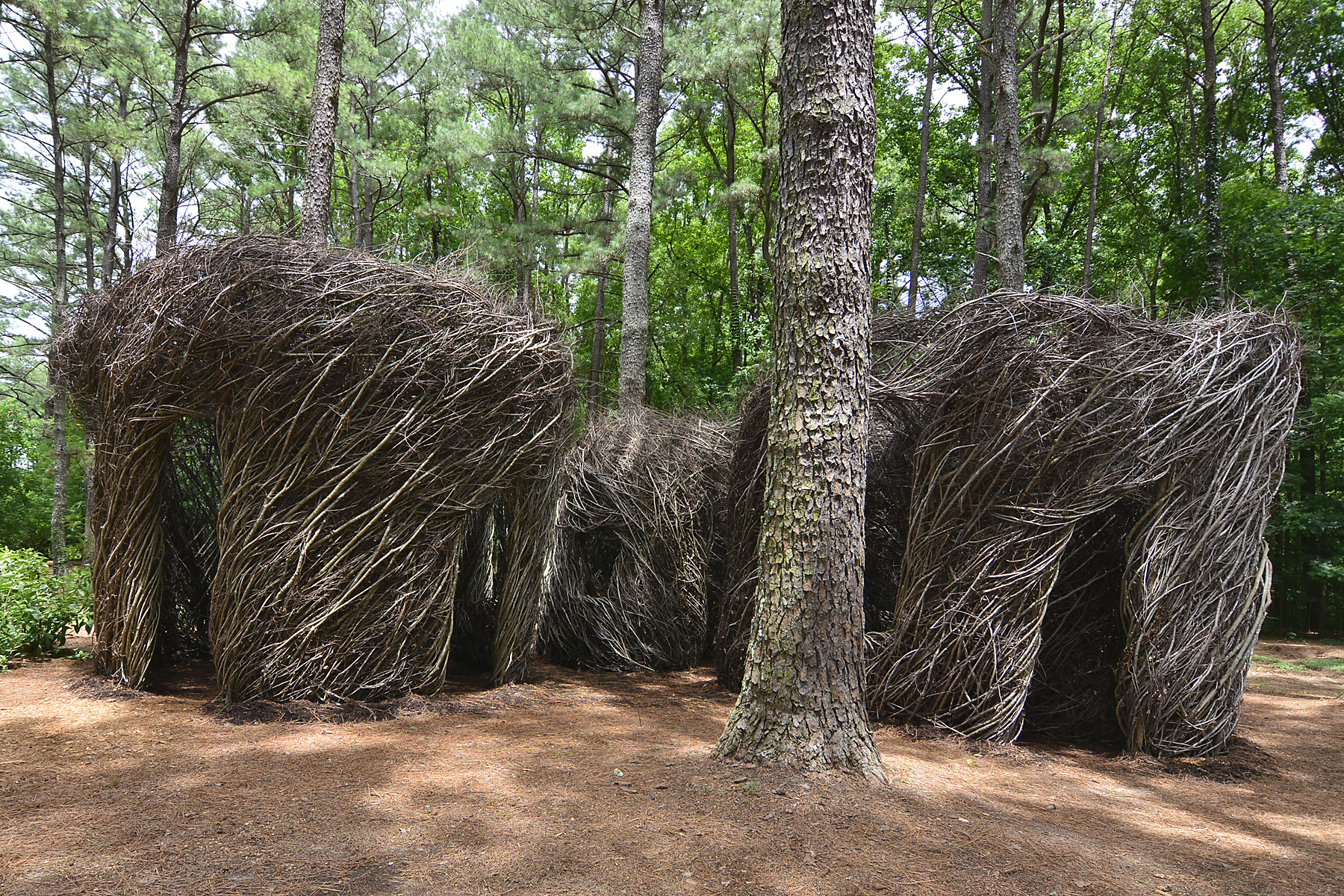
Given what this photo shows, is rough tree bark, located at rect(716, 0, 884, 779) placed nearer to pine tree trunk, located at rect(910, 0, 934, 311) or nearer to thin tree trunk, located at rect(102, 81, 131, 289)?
pine tree trunk, located at rect(910, 0, 934, 311)

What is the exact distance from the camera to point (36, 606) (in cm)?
589

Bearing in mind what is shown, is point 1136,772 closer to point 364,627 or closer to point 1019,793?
point 1019,793

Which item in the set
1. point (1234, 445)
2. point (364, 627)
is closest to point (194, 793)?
point (364, 627)

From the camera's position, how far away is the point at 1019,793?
12.0 feet

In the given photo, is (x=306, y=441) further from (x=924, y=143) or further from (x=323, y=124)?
(x=924, y=143)

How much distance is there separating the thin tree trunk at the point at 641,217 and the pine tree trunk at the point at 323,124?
12.9 ft

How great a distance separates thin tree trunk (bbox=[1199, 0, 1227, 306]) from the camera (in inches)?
482

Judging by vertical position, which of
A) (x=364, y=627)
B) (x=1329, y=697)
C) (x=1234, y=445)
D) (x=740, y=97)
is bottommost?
(x=1329, y=697)

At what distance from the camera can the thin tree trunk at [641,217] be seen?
32.8ft

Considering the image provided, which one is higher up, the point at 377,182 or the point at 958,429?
the point at 377,182

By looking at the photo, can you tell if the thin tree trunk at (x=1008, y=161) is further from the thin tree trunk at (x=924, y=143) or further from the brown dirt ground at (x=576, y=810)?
the brown dirt ground at (x=576, y=810)

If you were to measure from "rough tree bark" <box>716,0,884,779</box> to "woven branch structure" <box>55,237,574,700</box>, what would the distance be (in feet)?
7.35

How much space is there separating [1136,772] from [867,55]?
4405 mm

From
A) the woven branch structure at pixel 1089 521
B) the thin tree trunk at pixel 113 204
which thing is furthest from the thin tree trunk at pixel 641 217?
the thin tree trunk at pixel 113 204
